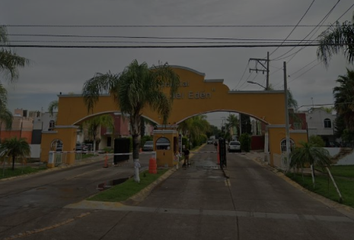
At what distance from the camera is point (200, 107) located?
71.5 ft

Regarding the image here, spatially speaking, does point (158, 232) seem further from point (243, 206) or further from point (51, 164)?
point (51, 164)

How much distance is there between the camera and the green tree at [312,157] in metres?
12.7

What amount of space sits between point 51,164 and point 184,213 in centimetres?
1587

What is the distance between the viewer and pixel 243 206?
8688 millimetres

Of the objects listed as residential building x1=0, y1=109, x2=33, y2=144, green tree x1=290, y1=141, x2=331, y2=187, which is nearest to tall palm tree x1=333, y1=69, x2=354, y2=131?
green tree x1=290, y1=141, x2=331, y2=187

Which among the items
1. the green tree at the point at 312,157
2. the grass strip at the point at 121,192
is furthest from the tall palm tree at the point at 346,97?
the grass strip at the point at 121,192

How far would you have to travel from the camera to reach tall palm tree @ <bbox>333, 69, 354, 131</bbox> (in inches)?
977

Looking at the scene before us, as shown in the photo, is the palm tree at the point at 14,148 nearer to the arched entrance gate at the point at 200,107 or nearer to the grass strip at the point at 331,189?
the arched entrance gate at the point at 200,107

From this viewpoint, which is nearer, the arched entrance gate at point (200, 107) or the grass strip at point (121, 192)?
the grass strip at point (121, 192)

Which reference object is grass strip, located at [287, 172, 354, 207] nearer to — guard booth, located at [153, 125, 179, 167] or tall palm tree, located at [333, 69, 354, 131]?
guard booth, located at [153, 125, 179, 167]

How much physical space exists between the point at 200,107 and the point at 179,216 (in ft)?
49.0

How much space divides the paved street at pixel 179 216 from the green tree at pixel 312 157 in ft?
6.78

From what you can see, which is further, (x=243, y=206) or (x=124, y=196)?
(x=124, y=196)

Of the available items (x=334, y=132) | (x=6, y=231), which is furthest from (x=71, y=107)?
(x=334, y=132)
